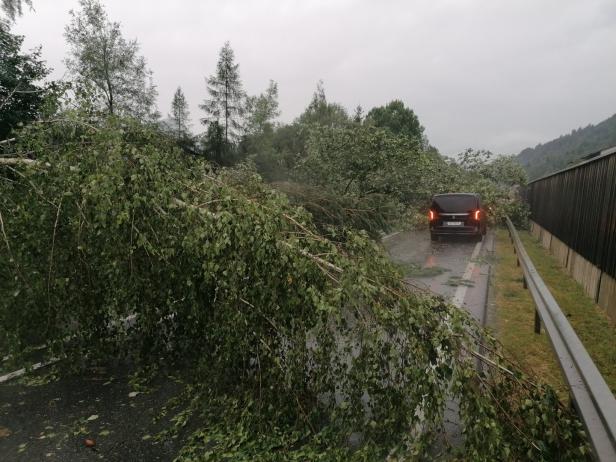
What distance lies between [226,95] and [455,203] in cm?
2965

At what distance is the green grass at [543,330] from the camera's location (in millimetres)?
4519

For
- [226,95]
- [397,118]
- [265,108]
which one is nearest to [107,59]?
[226,95]

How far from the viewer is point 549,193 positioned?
14688mm

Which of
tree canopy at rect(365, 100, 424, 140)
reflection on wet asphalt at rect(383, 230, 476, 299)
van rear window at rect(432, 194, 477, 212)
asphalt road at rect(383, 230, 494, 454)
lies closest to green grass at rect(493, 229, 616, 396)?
asphalt road at rect(383, 230, 494, 454)

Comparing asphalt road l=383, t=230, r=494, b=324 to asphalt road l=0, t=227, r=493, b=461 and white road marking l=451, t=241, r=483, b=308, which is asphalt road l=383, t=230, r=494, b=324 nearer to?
white road marking l=451, t=241, r=483, b=308

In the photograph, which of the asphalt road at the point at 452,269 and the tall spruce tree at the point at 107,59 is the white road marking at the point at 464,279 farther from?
the tall spruce tree at the point at 107,59

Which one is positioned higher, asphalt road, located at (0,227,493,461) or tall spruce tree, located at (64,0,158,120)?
tall spruce tree, located at (64,0,158,120)

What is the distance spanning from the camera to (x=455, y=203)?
48.9ft

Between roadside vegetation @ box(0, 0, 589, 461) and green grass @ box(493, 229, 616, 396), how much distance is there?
0.62m

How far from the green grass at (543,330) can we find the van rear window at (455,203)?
4561 millimetres

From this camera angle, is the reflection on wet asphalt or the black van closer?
the reflection on wet asphalt

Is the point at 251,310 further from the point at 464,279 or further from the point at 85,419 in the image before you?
the point at 464,279

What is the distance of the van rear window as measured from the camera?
582 inches

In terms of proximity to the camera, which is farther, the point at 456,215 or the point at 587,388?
the point at 456,215
